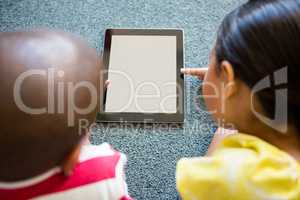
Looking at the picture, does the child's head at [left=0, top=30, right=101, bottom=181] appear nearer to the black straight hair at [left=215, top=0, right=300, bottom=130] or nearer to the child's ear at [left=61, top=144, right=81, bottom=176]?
the child's ear at [left=61, top=144, right=81, bottom=176]

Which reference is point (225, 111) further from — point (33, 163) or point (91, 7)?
point (91, 7)

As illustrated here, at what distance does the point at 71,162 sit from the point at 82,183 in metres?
0.04

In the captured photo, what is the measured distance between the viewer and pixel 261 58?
0.52 meters

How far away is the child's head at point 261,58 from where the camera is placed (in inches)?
20.1

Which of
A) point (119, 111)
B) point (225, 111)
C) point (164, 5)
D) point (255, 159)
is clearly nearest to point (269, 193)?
point (255, 159)

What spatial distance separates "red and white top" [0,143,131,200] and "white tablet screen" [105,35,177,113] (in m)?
0.35

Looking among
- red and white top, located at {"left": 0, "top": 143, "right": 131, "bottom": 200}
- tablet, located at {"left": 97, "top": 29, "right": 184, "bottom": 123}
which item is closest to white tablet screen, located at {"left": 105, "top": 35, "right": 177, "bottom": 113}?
tablet, located at {"left": 97, "top": 29, "right": 184, "bottom": 123}

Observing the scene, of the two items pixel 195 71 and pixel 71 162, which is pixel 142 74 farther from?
pixel 71 162

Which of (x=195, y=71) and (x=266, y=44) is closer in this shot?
(x=266, y=44)

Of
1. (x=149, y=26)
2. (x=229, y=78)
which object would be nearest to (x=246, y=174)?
(x=229, y=78)

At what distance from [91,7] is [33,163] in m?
0.75

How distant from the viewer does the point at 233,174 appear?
526mm

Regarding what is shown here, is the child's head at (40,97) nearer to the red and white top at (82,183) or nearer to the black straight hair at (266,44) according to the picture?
the red and white top at (82,183)

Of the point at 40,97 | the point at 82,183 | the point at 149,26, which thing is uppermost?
the point at 149,26
